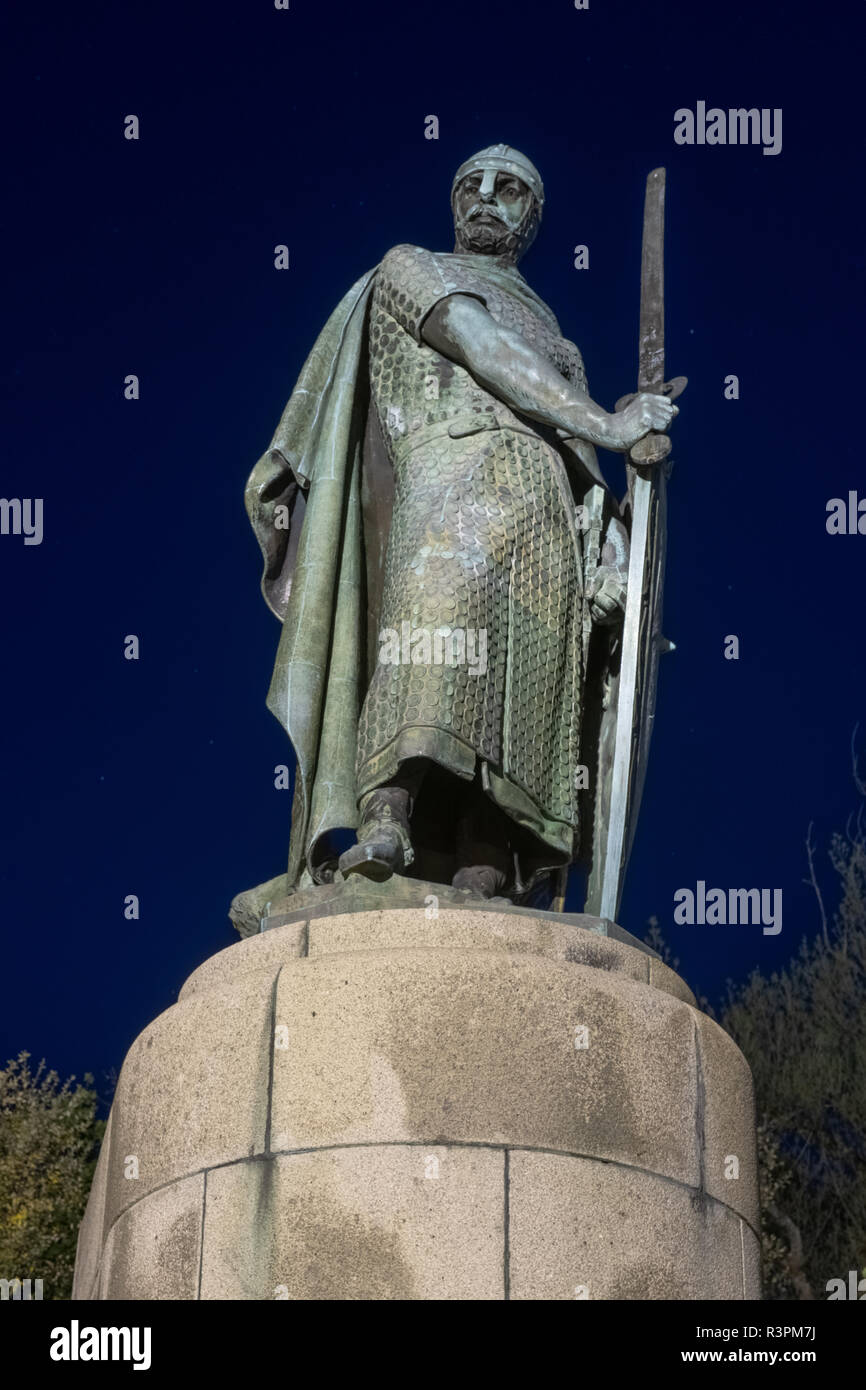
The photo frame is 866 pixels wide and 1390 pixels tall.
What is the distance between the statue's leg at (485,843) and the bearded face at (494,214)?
9.12 feet

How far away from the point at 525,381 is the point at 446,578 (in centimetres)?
103

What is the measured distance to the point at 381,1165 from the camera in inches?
253

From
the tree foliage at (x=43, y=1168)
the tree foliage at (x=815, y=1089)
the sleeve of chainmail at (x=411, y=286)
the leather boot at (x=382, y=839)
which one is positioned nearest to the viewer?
the leather boot at (x=382, y=839)

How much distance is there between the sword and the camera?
326 inches

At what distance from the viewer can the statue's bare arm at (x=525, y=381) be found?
27.2ft

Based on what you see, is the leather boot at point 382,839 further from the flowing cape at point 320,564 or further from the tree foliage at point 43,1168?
the tree foliage at point 43,1168

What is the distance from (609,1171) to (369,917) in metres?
1.22

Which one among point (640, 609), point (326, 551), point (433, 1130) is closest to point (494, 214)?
point (326, 551)

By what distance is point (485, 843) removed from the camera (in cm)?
832

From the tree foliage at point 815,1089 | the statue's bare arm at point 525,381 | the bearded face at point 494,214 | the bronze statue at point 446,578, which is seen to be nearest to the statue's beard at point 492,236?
the bearded face at point 494,214

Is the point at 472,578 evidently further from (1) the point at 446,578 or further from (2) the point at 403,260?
(2) the point at 403,260

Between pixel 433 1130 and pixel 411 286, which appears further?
pixel 411 286
